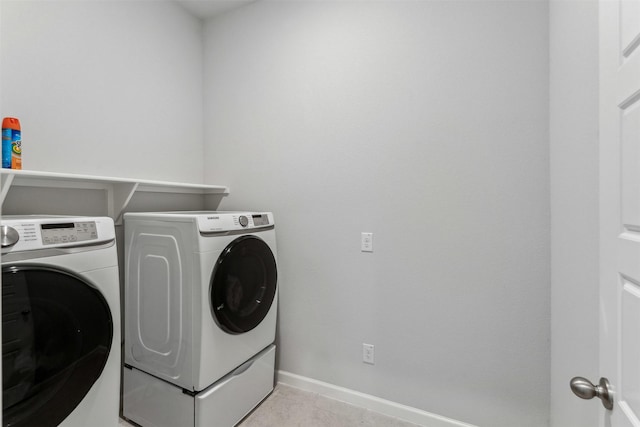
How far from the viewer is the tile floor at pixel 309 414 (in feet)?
5.98

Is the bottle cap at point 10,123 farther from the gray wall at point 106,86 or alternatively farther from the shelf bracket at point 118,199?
the shelf bracket at point 118,199

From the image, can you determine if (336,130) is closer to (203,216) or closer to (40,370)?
(203,216)

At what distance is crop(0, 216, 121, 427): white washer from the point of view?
106 cm

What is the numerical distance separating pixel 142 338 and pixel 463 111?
2.13 m

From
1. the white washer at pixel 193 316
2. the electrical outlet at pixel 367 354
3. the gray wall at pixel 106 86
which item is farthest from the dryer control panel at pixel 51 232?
the electrical outlet at pixel 367 354

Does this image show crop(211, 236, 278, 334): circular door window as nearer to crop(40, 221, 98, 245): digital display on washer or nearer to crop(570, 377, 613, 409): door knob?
crop(40, 221, 98, 245): digital display on washer

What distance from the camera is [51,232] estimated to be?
1.18 metres

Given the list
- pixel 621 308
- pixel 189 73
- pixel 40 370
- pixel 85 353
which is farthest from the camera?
pixel 189 73

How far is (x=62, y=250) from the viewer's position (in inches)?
46.8

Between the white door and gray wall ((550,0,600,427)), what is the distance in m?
0.22

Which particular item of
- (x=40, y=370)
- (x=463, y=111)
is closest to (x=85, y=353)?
(x=40, y=370)

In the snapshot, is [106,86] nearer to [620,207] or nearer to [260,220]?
[260,220]

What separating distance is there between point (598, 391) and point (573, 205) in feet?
2.28

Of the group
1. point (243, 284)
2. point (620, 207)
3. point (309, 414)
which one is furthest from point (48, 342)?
point (620, 207)
